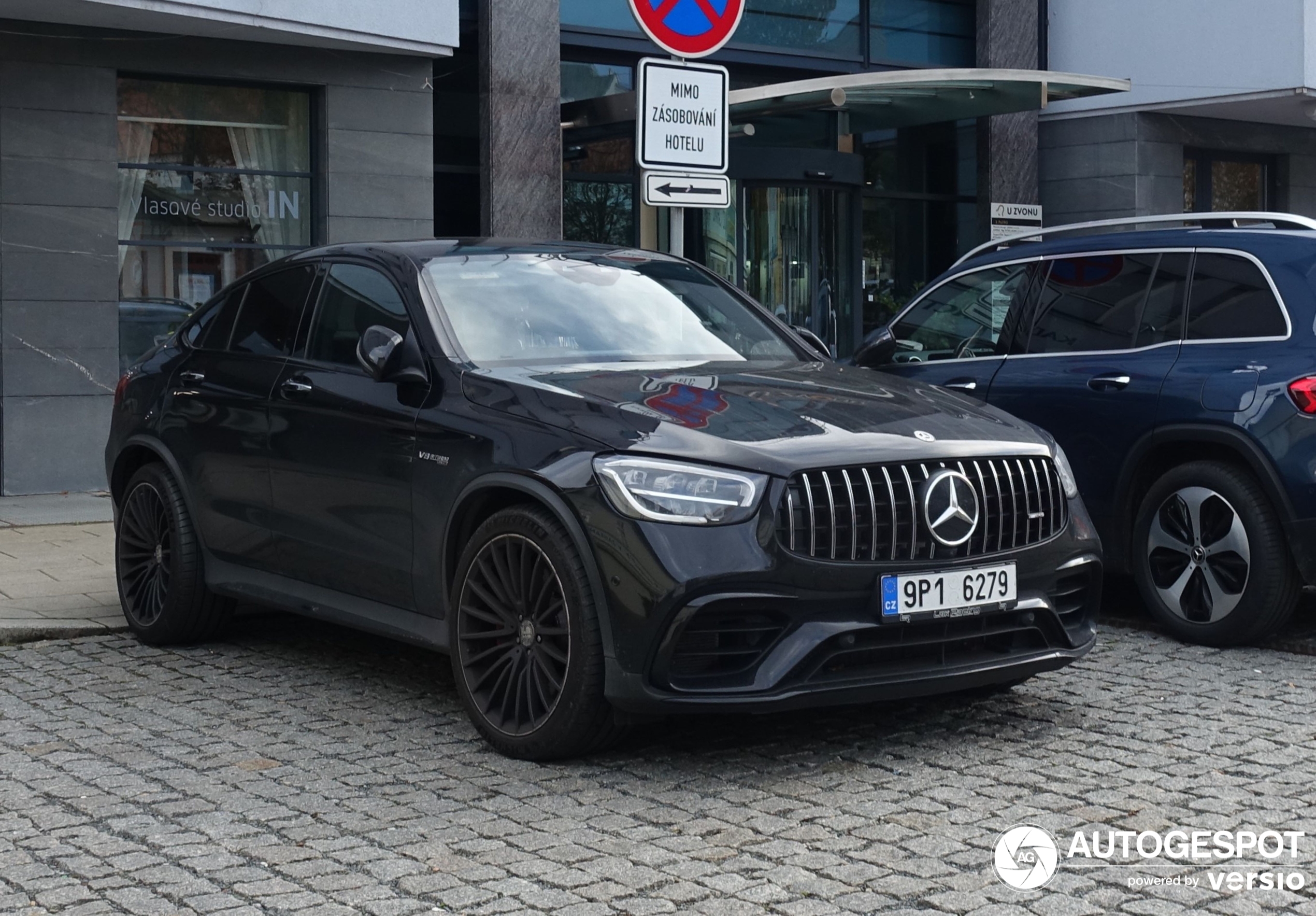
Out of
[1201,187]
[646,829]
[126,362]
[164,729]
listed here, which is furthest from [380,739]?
[1201,187]

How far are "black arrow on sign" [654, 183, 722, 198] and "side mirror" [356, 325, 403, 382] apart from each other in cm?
275

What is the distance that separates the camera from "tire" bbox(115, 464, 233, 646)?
7.11 meters

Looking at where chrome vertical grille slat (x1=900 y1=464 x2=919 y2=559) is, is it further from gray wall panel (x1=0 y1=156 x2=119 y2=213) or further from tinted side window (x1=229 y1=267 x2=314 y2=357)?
gray wall panel (x1=0 y1=156 x2=119 y2=213)

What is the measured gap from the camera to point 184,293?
45.2 feet

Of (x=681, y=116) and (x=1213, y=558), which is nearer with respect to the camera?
(x=1213, y=558)

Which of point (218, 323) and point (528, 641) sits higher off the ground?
point (218, 323)

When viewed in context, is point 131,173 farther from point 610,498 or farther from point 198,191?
point 610,498

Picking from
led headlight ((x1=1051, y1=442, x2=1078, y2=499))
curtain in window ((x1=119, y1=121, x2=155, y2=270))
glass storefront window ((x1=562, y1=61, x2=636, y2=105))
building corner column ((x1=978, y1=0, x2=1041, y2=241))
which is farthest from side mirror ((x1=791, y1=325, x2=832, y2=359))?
building corner column ((x1=978, y1=0, x2=1041, y2=241))

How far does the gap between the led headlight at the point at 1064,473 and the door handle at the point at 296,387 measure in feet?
9.00

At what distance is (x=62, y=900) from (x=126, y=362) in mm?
9990

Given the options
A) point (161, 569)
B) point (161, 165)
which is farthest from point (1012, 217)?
point (161, 569)

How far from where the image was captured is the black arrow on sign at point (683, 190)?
8.40 m

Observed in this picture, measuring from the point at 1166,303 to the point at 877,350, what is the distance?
60.4 inches

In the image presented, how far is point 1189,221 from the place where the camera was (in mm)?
7809
